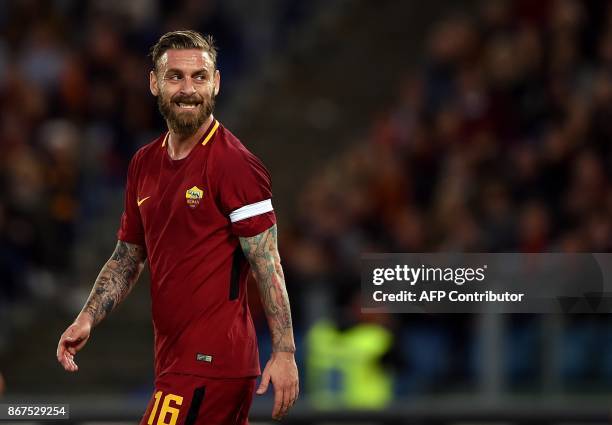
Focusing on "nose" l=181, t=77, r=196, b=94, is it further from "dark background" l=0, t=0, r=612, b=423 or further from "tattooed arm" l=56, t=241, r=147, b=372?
"dark background" l=0, t=0, r=612, b=423

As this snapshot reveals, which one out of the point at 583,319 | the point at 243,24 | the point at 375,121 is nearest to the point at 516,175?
the point at 583,319

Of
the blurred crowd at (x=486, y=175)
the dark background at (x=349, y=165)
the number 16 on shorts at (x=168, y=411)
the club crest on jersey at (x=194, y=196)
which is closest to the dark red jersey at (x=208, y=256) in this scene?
the club crest on jersey at (x=194, y=196)

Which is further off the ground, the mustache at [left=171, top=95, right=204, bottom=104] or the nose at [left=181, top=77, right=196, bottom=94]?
the nose at [left=181, top=77, right=196, bottom=94]

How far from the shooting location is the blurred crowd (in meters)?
9.77

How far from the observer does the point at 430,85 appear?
1205cm

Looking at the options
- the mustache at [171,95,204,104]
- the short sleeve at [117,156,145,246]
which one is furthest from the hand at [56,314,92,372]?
the mustache at [171,95,204,104]

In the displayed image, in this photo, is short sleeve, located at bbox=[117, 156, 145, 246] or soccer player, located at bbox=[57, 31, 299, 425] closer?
soccer player, located at bbox=[57, 31, 299, 425]

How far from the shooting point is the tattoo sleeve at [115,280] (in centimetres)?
549

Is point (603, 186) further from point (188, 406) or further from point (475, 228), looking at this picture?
point (188, 406)

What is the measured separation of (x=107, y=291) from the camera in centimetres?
552

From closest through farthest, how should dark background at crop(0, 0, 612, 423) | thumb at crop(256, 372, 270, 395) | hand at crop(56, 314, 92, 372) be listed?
1. thumb at crop(256, 372, 270, 395)
2. hand at crop(56, 314, 92, 372)
3. dark background at crop(0, 0, 612, 423)

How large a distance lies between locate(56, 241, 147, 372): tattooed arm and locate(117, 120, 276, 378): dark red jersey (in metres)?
0.32

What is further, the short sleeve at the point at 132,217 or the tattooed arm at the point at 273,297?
the short sleeve at the point at 132,217

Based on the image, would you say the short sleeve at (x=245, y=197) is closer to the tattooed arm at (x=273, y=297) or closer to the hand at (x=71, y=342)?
the tattooed arm at (x=273, y=297)
